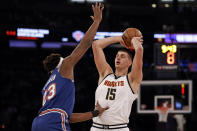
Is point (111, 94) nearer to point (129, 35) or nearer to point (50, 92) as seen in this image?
point (129, 35)

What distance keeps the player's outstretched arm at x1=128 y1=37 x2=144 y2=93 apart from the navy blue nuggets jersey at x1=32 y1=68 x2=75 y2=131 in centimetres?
131

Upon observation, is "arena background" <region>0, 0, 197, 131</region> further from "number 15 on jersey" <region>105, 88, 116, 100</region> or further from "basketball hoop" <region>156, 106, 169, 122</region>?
"number 15 on jersey" <region>105, 88, 116, 100</region>

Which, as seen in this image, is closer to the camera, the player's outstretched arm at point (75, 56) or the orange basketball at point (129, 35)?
the player's outstretched arm at point (75, 56)

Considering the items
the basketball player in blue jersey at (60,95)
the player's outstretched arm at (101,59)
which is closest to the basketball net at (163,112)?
the player's outstretched arm at (101,59)

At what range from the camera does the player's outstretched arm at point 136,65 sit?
461cm

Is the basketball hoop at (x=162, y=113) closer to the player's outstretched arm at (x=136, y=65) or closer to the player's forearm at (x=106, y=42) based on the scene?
the player's forearm at (x=106, y=42)

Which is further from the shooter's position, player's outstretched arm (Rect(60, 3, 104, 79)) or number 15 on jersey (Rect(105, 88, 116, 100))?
number 15 on jersey (Rect(105, 88, 116, 100))

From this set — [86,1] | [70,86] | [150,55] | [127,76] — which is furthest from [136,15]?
[70,86]

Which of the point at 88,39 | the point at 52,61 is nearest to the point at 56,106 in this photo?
the point at 52,61

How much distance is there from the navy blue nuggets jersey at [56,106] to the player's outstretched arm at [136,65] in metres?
1.31

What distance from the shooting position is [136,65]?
4672 mm

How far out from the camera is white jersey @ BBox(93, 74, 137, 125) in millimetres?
4602

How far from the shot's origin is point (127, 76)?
484 cm

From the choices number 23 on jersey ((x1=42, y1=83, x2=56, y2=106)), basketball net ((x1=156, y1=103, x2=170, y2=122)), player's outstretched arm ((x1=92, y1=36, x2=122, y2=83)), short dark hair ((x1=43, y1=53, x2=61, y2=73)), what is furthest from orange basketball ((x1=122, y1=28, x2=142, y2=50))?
basketball net ((x1=156, y1=103, x2=170, y2=122))
